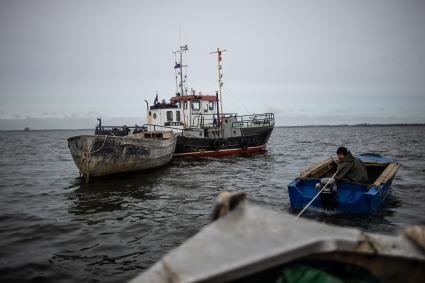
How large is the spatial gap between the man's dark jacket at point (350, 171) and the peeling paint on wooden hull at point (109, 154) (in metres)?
9.29

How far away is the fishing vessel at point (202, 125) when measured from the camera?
20516mm

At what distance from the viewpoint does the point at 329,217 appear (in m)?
7.20

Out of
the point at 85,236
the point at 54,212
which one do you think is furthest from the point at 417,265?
the point at 54,212

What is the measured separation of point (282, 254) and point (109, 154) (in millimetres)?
11852

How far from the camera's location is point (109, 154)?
41.8 feet

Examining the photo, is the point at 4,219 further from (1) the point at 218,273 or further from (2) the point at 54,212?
(1) the point at 218,273

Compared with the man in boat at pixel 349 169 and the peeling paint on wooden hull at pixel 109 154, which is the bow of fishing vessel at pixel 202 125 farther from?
the man in boat at pixel 349 169

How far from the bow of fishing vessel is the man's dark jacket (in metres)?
13.5

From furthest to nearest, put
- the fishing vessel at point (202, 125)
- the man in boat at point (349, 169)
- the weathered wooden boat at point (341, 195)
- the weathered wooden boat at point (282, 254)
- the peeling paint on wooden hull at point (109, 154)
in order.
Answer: the fishing vessel at point (202, 125), the peeling paint on wooden hull at point (109, 154), the man in boat at point (349, 169), the weathered wooden boat at point (341, 195), the weathered wooden boat at point (282, 254)

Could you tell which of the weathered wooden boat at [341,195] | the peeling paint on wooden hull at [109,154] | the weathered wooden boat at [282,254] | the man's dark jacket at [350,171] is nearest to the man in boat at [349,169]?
the man's dark jacket at [350,171]

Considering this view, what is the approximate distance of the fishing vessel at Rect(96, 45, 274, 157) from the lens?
2052 centimetres

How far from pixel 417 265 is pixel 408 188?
34.8 ft

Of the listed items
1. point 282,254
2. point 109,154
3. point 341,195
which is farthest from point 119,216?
point 282,254

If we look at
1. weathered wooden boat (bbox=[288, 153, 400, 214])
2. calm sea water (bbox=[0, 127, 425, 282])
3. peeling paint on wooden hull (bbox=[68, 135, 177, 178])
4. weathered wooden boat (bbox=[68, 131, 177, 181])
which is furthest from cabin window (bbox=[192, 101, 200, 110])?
weathered wooden boat (bbox=[288, 153, 400, 214])
